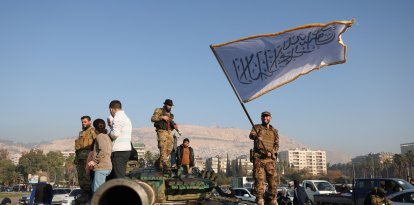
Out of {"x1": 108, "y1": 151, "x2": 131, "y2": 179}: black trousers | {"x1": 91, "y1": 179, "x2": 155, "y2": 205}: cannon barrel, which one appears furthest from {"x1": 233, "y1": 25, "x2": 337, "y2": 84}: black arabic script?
{"x1": 91, "y1": 179, "x2": 155, "y2": 205}: cannon barrel

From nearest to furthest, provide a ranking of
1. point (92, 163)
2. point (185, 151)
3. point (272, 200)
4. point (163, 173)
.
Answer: point (92, 163) → point (163, 173) → point (272, 200) → point (185, 151)

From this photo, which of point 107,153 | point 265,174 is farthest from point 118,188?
point 265,174

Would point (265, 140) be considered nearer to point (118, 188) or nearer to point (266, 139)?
point (266, 139)

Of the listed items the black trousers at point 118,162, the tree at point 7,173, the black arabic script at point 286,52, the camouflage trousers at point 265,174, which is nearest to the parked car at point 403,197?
the black arabic script at point 286,52

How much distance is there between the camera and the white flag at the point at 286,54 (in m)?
7.82

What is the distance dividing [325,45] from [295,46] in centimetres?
55

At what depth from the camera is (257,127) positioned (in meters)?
7.43

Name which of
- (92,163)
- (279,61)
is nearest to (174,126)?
(279,61)

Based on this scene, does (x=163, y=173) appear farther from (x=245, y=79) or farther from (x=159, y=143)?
(x=245, y=79)

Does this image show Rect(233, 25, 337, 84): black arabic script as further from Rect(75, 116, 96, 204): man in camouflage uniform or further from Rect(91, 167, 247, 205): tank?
Rect(75, 116, 96, 204): man in camouflage uniform

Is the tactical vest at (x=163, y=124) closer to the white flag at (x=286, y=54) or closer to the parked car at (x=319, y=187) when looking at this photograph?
the white flag at (x=286, y=54)

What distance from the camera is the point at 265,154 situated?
23.9 ft

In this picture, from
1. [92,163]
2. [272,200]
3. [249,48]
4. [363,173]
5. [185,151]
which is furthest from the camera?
[363,173]

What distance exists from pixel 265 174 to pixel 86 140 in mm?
3146
